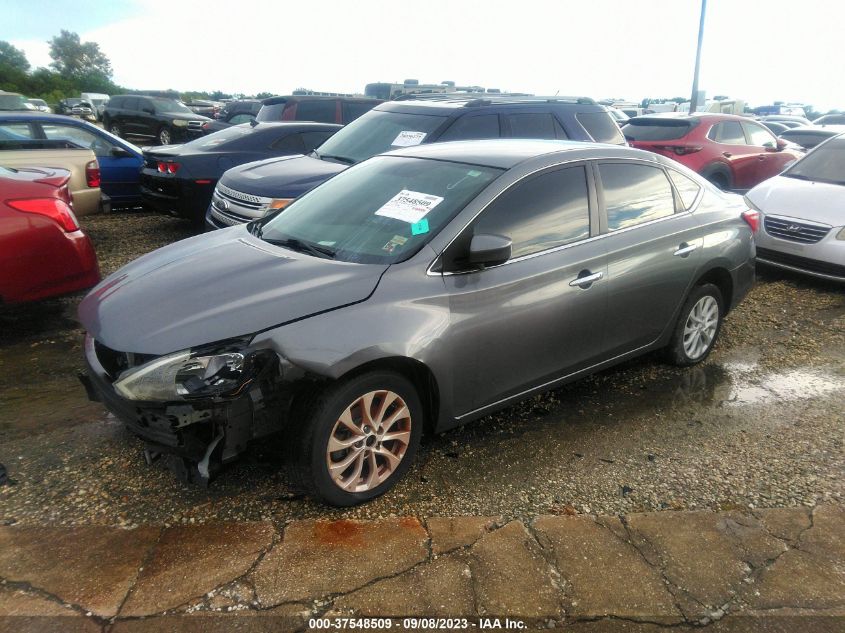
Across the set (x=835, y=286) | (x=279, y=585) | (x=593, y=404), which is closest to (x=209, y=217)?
(x=593, y=404)

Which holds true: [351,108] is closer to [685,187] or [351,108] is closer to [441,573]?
[685,187]

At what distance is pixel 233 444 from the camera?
8.97 ft

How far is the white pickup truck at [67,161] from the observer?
7.88 metres

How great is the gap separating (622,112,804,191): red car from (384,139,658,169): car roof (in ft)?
21.6

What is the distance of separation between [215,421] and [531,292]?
5.51 ft

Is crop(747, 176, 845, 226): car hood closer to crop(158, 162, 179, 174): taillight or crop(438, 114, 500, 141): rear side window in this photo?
crop(438, 114, 500, 141): rear side window

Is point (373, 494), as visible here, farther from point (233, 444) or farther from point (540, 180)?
point (540, 180)

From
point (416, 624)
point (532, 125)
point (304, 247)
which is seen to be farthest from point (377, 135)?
point (416, 624)

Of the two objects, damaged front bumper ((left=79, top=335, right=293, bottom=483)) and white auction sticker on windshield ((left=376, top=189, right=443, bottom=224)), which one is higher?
white auction sticker on windshield ((left=376, top=189, right=443, bottom=224))

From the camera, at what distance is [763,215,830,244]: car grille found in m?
6.69

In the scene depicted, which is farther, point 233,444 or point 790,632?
point 233,444

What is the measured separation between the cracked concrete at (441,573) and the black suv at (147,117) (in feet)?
67.8

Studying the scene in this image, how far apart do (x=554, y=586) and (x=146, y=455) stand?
6.48 ft

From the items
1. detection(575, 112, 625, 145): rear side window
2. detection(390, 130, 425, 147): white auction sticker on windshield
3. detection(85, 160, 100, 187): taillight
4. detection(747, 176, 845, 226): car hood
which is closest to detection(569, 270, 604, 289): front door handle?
detection(390, 130, 425, 147): white auction sticker on windshield
